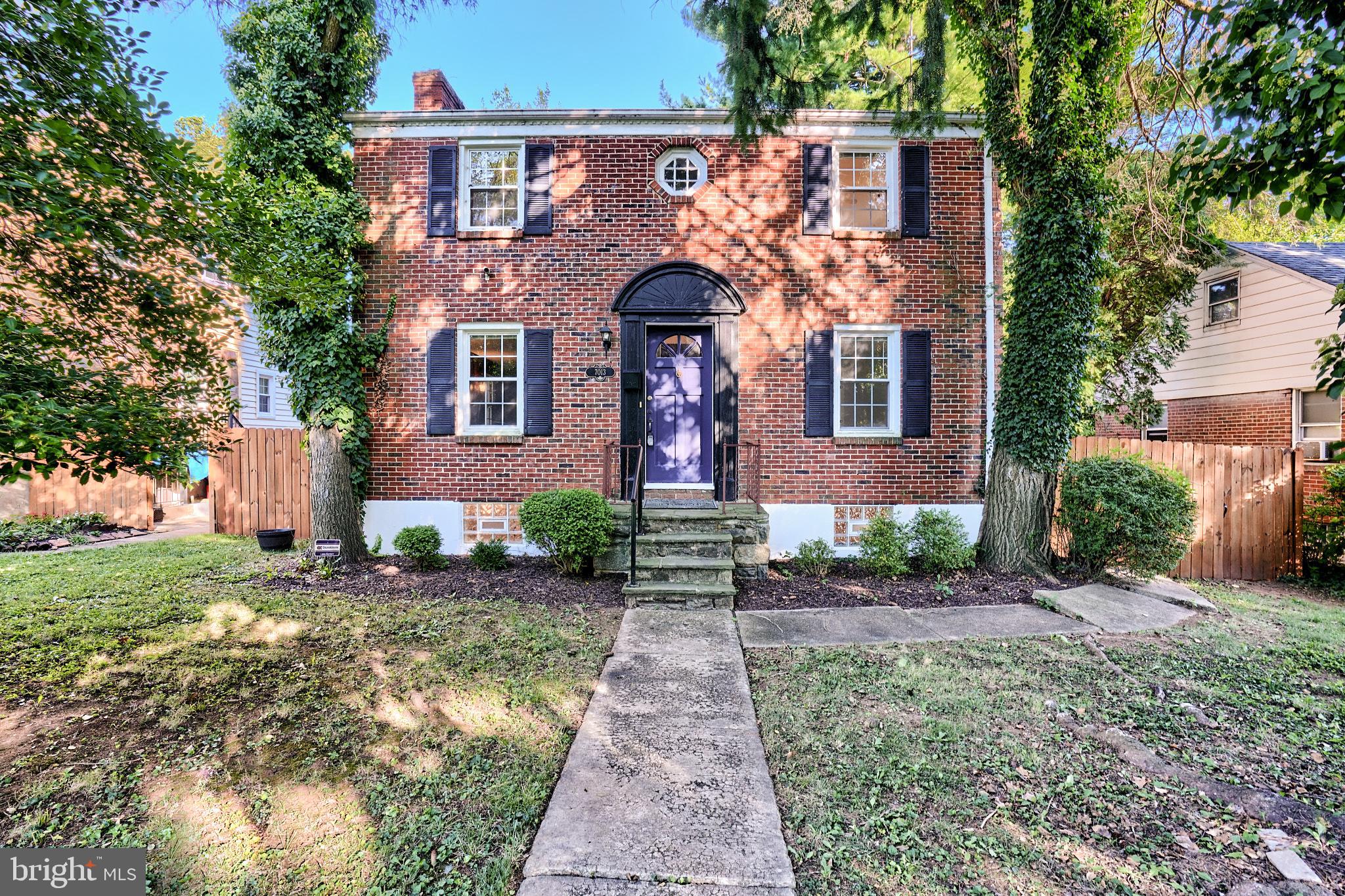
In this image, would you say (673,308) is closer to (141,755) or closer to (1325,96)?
(1325,96)

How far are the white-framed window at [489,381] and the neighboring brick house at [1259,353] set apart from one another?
12.1m

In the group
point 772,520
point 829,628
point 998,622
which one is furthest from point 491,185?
point 998,622

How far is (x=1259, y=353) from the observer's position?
933 cm

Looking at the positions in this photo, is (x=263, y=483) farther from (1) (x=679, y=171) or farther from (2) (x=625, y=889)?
(2) (x=625, y=889)

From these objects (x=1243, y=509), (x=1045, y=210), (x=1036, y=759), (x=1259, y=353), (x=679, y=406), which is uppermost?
(x=1045, y=210)

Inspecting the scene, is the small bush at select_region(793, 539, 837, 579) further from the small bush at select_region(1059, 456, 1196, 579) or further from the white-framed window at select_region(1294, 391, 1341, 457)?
the white-framed window at select_region(1294, 391, 1341, 457)

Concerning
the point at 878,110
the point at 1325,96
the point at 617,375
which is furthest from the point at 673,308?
the point at 1325,96

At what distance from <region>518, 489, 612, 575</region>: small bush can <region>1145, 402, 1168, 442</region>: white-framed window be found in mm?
12315

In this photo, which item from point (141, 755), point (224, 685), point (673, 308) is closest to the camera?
point (141, 755)

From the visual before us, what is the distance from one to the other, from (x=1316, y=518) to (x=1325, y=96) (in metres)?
7.28

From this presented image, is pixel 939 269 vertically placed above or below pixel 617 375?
above

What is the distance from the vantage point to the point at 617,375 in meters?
7.29

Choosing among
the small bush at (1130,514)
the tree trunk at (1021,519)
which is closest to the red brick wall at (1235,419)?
the small bush at (1130,514)

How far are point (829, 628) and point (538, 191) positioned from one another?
675 cm
